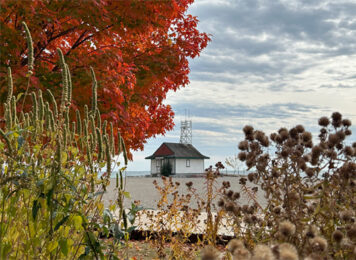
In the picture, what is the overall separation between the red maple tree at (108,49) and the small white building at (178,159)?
40.1 m

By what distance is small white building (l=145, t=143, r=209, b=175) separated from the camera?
48.8m

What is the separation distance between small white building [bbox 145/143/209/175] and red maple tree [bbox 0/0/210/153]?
132 ft

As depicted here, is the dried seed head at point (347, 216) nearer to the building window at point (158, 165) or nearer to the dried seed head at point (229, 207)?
the dried seed head at point (229, 207)

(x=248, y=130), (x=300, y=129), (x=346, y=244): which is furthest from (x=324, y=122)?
(x=346, y=244)

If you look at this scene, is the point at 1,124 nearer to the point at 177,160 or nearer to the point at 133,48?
the point at 133,48

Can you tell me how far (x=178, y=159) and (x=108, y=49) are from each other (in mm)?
42980

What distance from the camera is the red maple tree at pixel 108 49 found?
590 cm

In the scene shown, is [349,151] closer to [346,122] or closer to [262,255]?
[346,122]

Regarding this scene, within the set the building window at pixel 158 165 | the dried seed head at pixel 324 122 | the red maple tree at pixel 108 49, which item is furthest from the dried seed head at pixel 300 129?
the building window at pixel 158 165

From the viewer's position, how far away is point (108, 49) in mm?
6484

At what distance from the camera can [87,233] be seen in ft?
7.18

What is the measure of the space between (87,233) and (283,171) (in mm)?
1285

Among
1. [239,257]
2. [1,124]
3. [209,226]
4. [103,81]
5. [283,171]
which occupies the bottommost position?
[209,226]

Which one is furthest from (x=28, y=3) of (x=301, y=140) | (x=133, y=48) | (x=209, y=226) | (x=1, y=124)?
(x=301, y=140)
